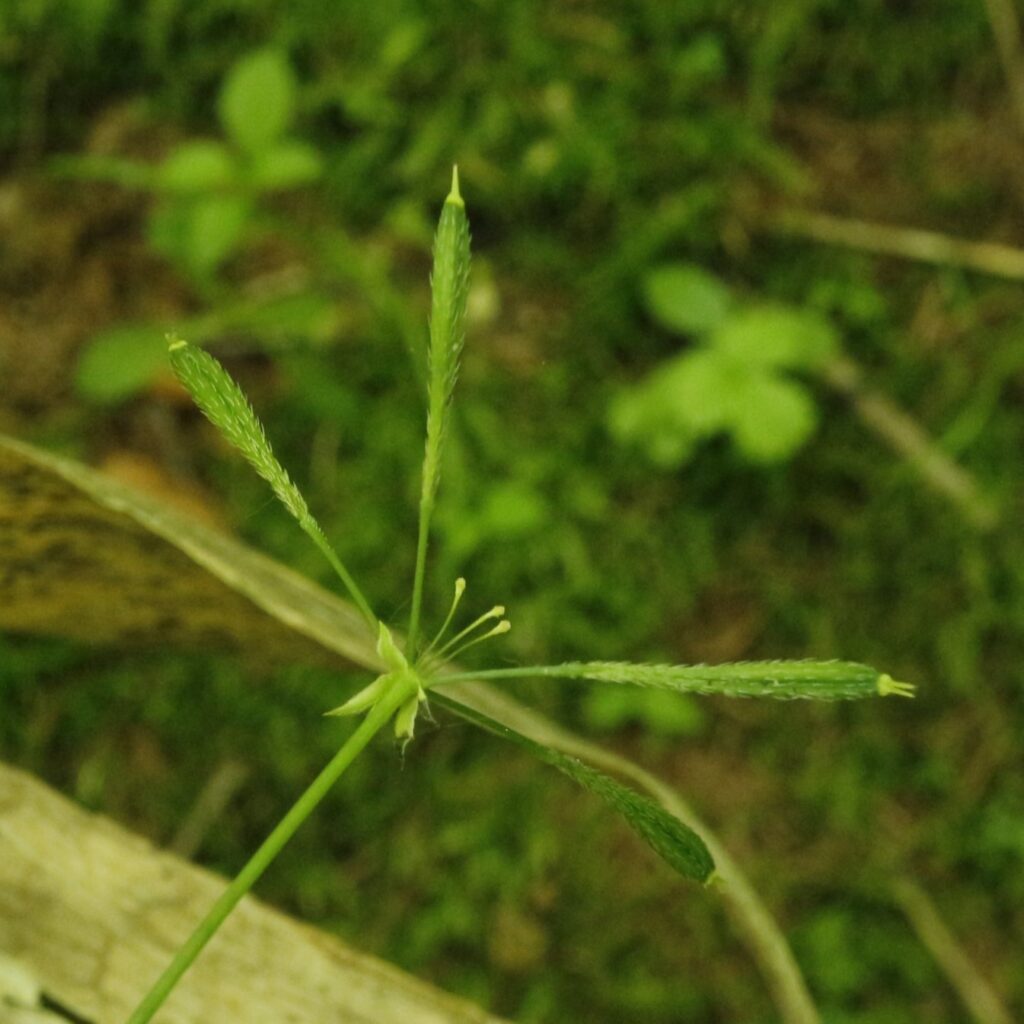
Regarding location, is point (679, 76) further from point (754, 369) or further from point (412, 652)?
point (412, 652)

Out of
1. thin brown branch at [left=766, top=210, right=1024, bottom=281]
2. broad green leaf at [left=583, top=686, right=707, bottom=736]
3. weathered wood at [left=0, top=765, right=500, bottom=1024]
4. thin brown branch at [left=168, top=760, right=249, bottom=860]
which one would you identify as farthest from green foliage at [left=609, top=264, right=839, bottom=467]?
weathered wood at [left=0, top=765, right=500, bottom=1024]

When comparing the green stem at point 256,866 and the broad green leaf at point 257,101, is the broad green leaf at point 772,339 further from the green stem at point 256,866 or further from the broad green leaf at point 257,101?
the green stem at point 256,866

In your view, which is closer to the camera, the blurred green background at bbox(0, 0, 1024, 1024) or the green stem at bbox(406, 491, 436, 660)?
the green stem at bbox(406, 491, 436, 660)

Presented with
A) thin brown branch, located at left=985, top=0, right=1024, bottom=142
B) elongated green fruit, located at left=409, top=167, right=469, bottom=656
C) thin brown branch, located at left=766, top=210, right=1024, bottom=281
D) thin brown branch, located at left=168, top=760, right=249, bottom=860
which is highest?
thin brown branch, located at left=985, top=0, right=1024, bottom=142

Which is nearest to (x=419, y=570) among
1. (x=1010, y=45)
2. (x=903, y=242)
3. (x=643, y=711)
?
(x=643, y=711)

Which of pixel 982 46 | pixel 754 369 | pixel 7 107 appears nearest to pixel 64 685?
pixel 7 107

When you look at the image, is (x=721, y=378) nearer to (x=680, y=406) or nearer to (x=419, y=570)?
(x=680, y=406)

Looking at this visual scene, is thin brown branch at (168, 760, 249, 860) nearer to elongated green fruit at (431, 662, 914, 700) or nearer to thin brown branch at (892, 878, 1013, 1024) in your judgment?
thin brown branch at (892, 878, 1013, 1024)

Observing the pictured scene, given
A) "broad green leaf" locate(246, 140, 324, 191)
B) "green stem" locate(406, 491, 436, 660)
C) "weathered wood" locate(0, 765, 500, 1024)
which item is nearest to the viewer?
"green stem" locate(406, 491, 436, 660)

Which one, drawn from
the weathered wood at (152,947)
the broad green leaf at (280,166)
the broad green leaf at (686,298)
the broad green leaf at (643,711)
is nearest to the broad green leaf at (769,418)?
the broad green leaf at (686,298)
